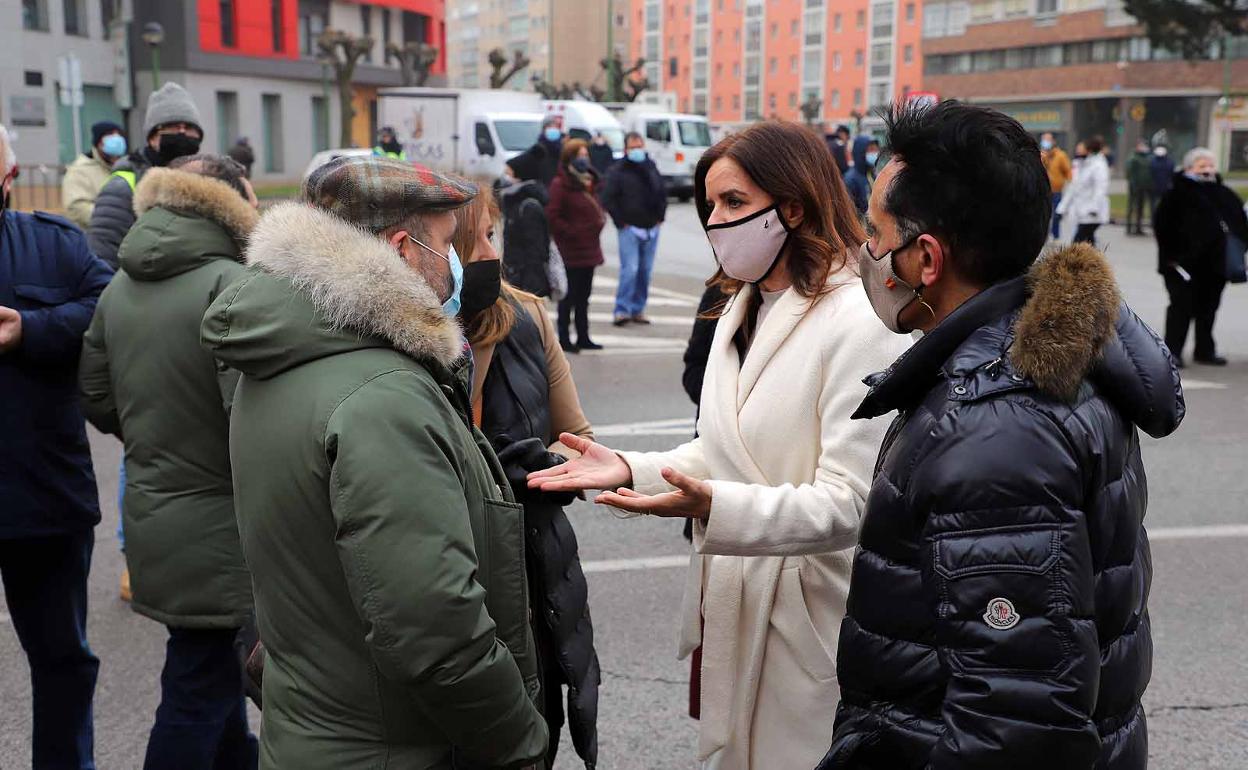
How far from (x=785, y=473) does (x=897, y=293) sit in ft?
2.24

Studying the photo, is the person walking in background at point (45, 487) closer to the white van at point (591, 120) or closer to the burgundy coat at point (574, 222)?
the burgundy coat at point (574, 222)

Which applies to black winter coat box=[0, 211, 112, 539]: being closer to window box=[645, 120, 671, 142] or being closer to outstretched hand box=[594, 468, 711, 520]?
outstretched hand box=[594, 468, 711, 520]

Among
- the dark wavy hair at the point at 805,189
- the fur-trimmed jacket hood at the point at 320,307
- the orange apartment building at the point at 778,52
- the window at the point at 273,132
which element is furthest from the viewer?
the orange apartment building at the point at 778,52

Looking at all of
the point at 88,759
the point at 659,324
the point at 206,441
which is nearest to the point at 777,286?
the point at 206,441

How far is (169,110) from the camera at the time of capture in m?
5.84

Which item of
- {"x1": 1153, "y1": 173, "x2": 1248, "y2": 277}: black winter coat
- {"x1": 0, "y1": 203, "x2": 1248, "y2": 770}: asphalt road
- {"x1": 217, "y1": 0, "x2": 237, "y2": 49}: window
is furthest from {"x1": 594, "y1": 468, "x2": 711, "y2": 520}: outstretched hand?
{"x1": 217, "y1": 0, "x2": 237, "y2": 49}: window

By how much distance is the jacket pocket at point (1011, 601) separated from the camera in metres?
1.59

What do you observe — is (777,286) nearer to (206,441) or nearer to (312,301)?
(312,301)

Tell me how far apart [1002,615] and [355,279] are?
1113 millimetres

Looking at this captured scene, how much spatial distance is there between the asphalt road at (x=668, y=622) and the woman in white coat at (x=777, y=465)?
1275mm

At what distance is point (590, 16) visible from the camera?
107 meters

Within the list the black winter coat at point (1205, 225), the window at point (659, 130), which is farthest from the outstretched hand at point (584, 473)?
the window at point (659, 130)

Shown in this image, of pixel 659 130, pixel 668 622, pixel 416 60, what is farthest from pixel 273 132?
pixel 668 622

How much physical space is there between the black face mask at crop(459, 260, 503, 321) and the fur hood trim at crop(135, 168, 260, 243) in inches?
26.6
